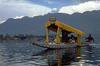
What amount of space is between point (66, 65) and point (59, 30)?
143 ft

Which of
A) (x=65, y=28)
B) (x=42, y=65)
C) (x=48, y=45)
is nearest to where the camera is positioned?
(x=42, y=65)

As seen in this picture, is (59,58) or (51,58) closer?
(59,58)

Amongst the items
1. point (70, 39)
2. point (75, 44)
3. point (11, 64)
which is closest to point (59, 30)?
point (75, 44)

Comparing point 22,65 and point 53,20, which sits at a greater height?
point 53,20

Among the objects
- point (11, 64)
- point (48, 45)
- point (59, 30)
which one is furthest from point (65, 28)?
point (11, 64)

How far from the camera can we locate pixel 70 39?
11294 centimetres

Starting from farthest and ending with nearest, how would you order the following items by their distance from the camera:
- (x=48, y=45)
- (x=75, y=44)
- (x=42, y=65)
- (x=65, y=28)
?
(x=75, y=44), (x=65, y=28), (x=48, y=45), (x=42, y=65)

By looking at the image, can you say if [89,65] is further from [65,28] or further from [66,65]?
[65,28]

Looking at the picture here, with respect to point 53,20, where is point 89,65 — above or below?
below

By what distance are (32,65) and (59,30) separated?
143ft

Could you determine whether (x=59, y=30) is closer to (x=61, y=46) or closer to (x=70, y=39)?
(x=61, y=46)

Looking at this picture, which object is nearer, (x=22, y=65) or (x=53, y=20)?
(x=22, y=65)

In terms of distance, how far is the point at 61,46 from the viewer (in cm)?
9225

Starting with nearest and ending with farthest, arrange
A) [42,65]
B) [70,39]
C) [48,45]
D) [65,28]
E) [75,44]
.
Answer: [42,65] → [48,45] → [65,28] → [75,44] → [70,39]
